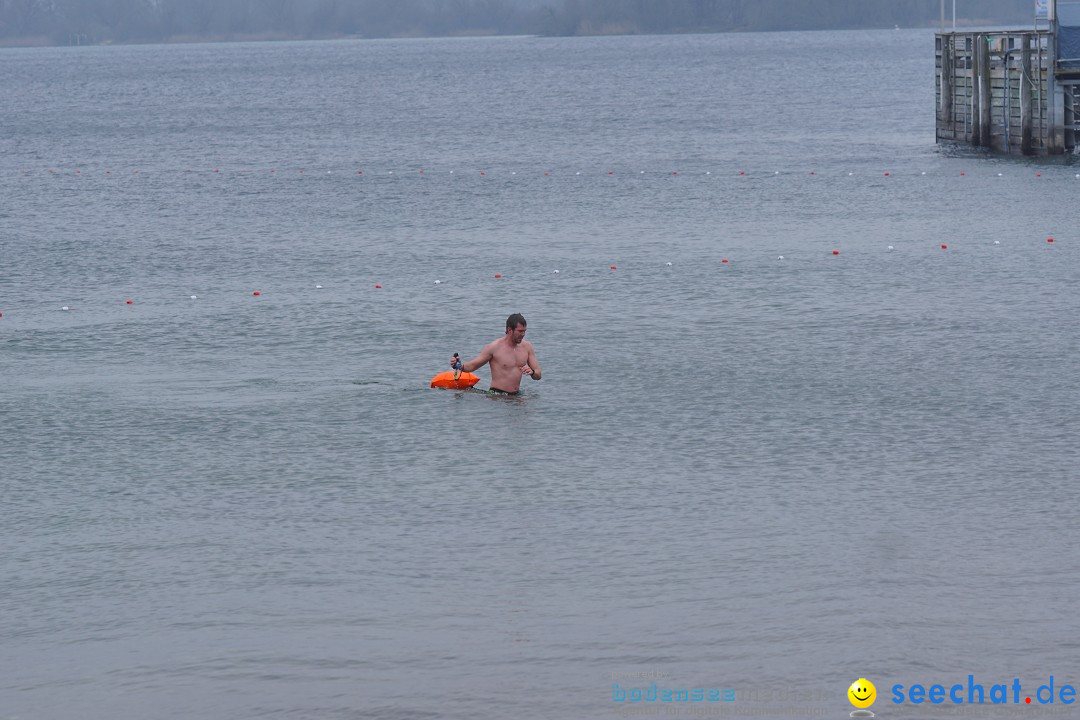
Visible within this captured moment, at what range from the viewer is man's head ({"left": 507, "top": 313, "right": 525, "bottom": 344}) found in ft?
62.0

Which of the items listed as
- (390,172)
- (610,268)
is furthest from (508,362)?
(390,172)

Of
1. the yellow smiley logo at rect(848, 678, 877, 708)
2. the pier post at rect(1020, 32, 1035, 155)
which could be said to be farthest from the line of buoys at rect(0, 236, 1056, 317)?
the yellow smiley logo at rect(848, 678, 877, 708)

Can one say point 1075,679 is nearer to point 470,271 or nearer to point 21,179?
point 470,271

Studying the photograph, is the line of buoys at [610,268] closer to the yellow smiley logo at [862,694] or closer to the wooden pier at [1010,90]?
the wooden pier at [1010,90]

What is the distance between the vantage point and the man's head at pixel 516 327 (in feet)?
62.0

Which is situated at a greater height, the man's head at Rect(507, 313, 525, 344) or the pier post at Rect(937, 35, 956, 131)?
the pier post at Rect(937, 35, 956, 131)

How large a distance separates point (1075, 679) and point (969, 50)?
40.2 m

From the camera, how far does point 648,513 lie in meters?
15.5

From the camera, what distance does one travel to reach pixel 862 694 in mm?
11102

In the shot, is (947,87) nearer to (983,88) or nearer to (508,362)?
(983,88)

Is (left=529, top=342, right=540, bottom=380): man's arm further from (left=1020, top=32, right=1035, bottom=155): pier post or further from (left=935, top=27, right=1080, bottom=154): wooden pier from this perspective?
(left=1020, top=32, right=1035, bottom=155): pier post

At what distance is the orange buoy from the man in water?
1.34 feet

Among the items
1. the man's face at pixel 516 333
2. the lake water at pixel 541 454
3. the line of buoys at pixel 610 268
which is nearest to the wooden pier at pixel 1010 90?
the lake water at pixel 541 454

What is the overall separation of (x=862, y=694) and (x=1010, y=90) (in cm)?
3851
